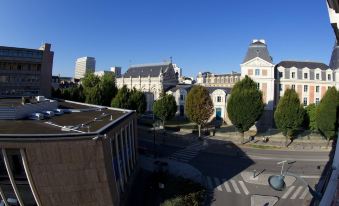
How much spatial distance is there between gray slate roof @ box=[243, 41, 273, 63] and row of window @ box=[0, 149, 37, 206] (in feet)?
199

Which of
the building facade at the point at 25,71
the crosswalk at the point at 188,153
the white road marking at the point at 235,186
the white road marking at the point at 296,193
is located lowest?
the white road marking at the point at 296,193

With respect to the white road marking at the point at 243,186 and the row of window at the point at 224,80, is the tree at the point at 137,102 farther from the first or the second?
the row of window at the point at 224,80

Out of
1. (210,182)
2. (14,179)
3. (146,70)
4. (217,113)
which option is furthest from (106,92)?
(14,179)

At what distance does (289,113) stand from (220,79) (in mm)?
55139

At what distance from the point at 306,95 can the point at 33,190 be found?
232 feet

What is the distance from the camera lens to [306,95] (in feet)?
260

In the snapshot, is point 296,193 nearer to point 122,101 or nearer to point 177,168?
point 177,168

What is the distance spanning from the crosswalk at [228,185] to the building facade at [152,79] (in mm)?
53327

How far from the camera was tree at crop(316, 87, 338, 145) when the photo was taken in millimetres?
52969

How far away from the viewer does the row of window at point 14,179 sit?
2289cm

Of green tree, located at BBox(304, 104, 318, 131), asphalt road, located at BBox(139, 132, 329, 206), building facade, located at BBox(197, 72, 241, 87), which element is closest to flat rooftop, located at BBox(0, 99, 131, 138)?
asphalt road, located at BBox(139, 132, 329, 206)

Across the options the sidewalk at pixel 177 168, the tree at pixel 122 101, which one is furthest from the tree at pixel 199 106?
the sidewalk at pixel 177 168

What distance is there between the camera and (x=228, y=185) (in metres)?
37.7

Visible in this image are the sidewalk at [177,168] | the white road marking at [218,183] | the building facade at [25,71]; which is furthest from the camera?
the building facade at [25,71]
